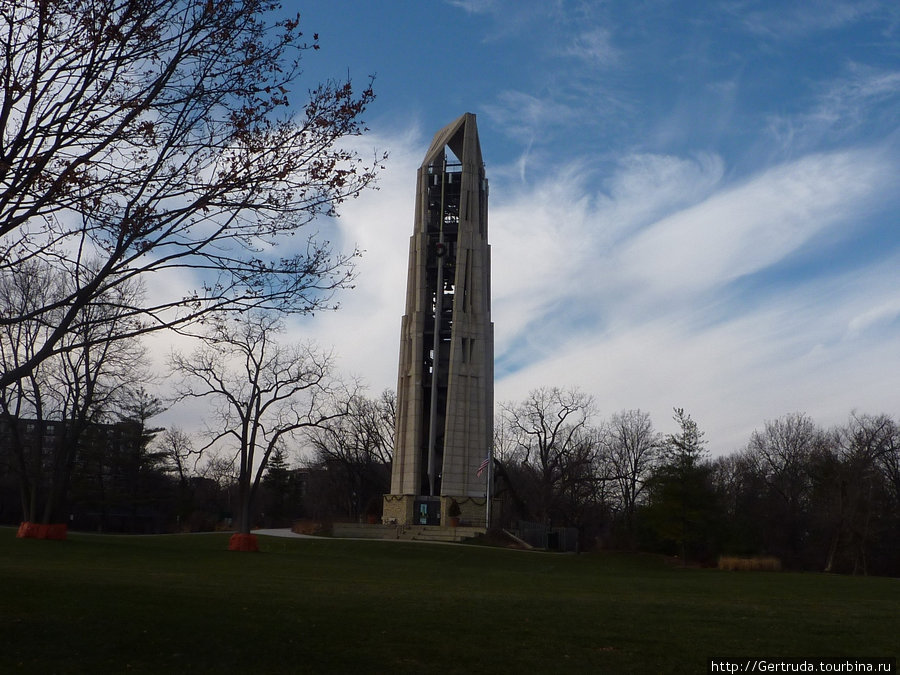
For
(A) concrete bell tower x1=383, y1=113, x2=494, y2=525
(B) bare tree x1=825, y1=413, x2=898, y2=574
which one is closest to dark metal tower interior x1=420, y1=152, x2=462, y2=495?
(A) concrete bell tower x1=383, y1=113, x2=494, y2=525

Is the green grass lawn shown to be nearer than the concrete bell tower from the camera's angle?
Yes

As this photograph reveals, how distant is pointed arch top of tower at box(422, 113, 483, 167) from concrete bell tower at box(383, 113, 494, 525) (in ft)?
0.26

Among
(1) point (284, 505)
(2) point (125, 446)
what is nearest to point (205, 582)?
(2) point (125, 446)

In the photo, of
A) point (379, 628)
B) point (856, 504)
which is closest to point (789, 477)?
point (856, 504)

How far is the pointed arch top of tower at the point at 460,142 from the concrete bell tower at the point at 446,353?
80 mm

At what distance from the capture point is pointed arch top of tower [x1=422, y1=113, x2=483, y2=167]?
184ft

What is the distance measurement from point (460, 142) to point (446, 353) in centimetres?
1524


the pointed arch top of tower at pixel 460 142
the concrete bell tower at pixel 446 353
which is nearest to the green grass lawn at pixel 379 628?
the concrete bell tower at pixel 446 353

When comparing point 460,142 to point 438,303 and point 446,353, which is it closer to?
point 438,303

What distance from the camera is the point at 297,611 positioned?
38.4 ft

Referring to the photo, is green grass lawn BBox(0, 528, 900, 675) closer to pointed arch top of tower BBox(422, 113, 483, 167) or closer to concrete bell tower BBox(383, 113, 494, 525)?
concrete bell tower BBox(383, 113, 494, 525)

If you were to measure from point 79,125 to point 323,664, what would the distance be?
6.15 meters

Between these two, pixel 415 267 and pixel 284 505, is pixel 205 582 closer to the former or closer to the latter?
pixel 415 267

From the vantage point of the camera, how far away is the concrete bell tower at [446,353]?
2056 inches
